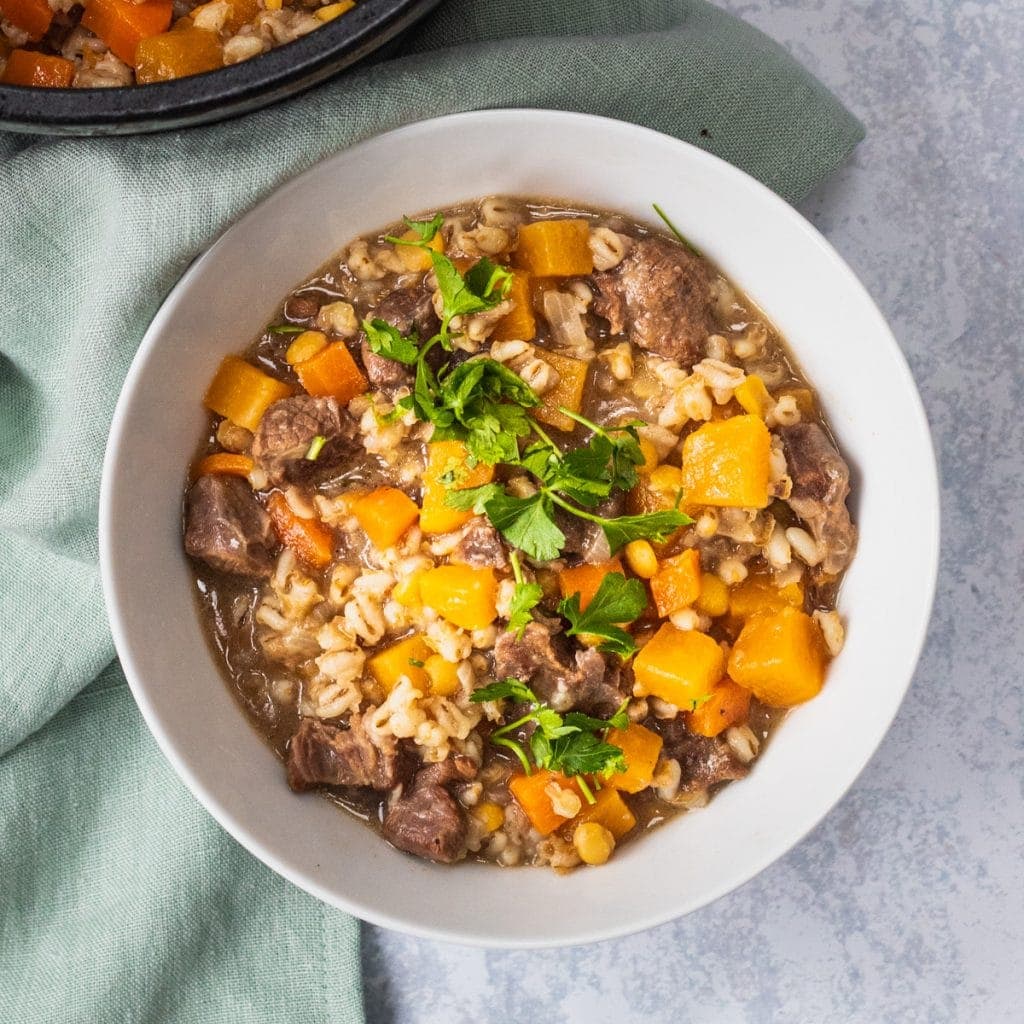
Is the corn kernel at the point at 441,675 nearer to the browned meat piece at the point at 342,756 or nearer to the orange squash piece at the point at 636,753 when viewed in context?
the browned meat piece at the point at 342,756

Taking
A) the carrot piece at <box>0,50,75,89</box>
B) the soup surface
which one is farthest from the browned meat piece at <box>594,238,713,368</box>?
the carrot piece at <box>0,50,75,89</box>

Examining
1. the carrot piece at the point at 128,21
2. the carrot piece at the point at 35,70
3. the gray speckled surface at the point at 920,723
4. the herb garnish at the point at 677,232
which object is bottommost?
the gray speckled surface at the point at 920,723

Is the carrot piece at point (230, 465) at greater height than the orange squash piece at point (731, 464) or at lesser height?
lesser

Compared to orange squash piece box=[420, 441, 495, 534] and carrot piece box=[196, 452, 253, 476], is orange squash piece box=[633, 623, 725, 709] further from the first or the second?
carrot piece box=[196, 452, 253, 476]

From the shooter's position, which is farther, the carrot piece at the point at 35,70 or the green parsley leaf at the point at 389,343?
the carrot piece at the point at 35,70

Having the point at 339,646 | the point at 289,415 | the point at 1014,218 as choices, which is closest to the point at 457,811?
the point at 339,646

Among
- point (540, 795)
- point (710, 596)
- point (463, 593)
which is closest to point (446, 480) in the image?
point (463, 593)

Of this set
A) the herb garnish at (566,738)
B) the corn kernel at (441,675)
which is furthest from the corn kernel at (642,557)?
the corn kernel at (441,675)
